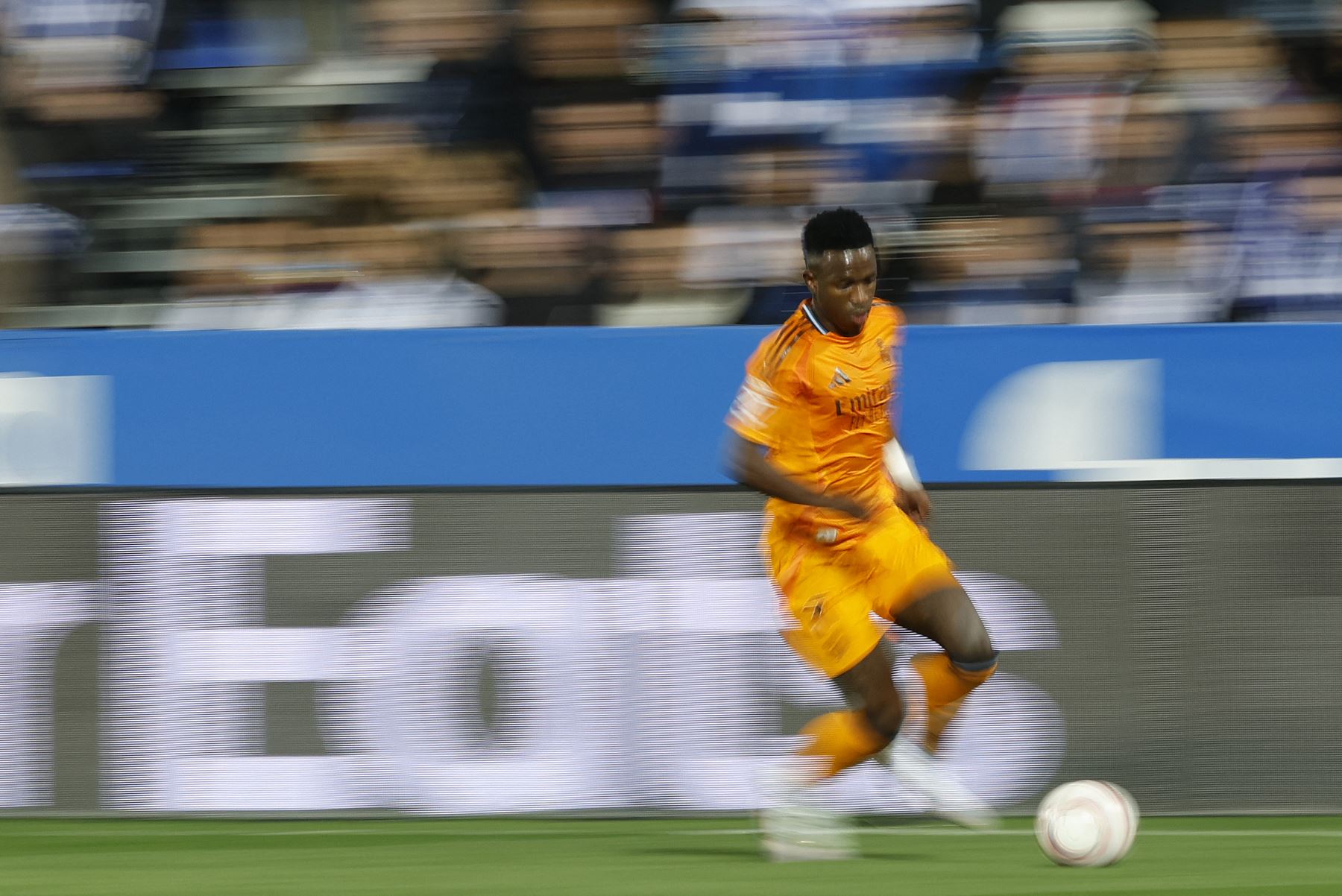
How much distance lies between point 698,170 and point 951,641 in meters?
2.65

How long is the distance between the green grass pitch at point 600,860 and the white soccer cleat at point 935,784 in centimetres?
12

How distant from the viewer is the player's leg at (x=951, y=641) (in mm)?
5430

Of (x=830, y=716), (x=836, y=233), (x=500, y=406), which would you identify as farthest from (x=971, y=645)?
(x=500, y=406)

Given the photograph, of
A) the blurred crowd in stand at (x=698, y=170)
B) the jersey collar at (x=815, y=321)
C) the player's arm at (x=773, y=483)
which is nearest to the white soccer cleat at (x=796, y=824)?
the player's arm at (x=773, y=483)

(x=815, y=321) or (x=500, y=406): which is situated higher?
(x=815, y=321)

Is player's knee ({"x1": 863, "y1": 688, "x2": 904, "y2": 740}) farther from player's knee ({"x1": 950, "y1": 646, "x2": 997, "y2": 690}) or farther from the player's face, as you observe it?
the player's face

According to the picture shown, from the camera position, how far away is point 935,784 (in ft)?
18.8

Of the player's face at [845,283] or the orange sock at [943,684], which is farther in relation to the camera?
the orange sock at [943,684]

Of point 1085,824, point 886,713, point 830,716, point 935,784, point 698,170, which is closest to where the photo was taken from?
point 1085,824

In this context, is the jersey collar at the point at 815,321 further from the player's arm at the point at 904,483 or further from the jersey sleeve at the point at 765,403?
the player's arm at the point at 904,483

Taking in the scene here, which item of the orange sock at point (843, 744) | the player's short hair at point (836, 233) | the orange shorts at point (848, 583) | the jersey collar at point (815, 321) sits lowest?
the orange sock at point (843, 744)

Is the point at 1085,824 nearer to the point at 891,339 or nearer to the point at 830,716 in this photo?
the point at 830,716

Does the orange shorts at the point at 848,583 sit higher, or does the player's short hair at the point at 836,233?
the player's short hair at the point at 836,233

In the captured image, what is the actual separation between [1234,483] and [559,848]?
9.04 ft
